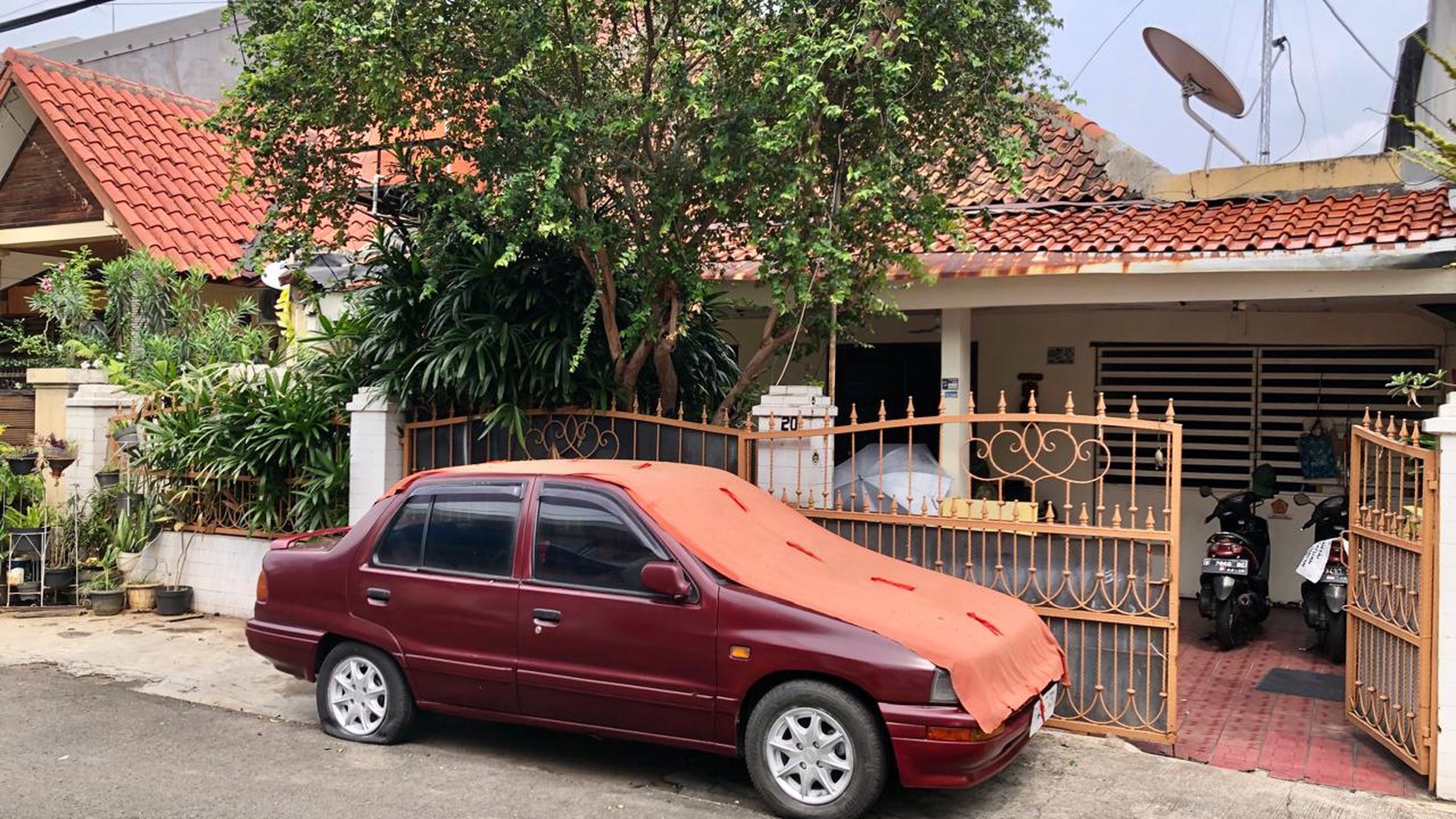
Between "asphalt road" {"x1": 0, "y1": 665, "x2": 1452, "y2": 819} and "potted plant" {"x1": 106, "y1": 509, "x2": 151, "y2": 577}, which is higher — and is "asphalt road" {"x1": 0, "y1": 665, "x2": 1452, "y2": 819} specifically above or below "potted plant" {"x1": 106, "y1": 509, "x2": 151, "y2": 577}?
below

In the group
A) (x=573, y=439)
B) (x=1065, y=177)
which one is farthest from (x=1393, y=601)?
(x=1065, y=177)

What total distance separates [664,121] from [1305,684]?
554cm

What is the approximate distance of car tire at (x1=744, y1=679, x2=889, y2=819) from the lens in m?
4.88

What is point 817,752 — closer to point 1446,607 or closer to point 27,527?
point 1446,607

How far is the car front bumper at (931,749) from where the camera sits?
4773mm

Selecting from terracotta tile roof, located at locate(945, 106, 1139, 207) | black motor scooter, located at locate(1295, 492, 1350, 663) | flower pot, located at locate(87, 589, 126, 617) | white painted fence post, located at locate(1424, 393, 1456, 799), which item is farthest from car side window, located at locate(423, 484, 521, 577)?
terracotta tile roof, located at locate(945, 106, 1139, 207)

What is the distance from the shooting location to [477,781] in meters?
5.61

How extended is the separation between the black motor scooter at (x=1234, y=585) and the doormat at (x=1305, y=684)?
58cm

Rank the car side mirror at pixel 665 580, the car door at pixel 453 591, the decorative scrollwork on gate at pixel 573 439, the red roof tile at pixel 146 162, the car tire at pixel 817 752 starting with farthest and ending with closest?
1. the red roof tile at pixel 146 162
2. the decorative scrollwork on gate at pixel 573 439
3. the car door at pixel 453 591
4. the car side mirror at pixel 665 580
5. the car tire at pixel 817 752

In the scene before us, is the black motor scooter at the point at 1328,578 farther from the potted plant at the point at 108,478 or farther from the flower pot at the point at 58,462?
the flower pot at the point at 58,462

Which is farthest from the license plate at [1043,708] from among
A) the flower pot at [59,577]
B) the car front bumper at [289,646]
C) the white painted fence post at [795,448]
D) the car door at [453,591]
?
the flower pot at [59,577]

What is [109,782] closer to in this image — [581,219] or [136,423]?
[581,219]

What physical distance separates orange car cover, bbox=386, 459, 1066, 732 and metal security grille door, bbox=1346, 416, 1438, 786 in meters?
1.70

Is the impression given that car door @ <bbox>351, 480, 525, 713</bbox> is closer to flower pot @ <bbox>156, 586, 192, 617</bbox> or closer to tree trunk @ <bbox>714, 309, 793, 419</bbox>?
tree trunk @ <bbox>714, 309, 793, 419</bbox>
